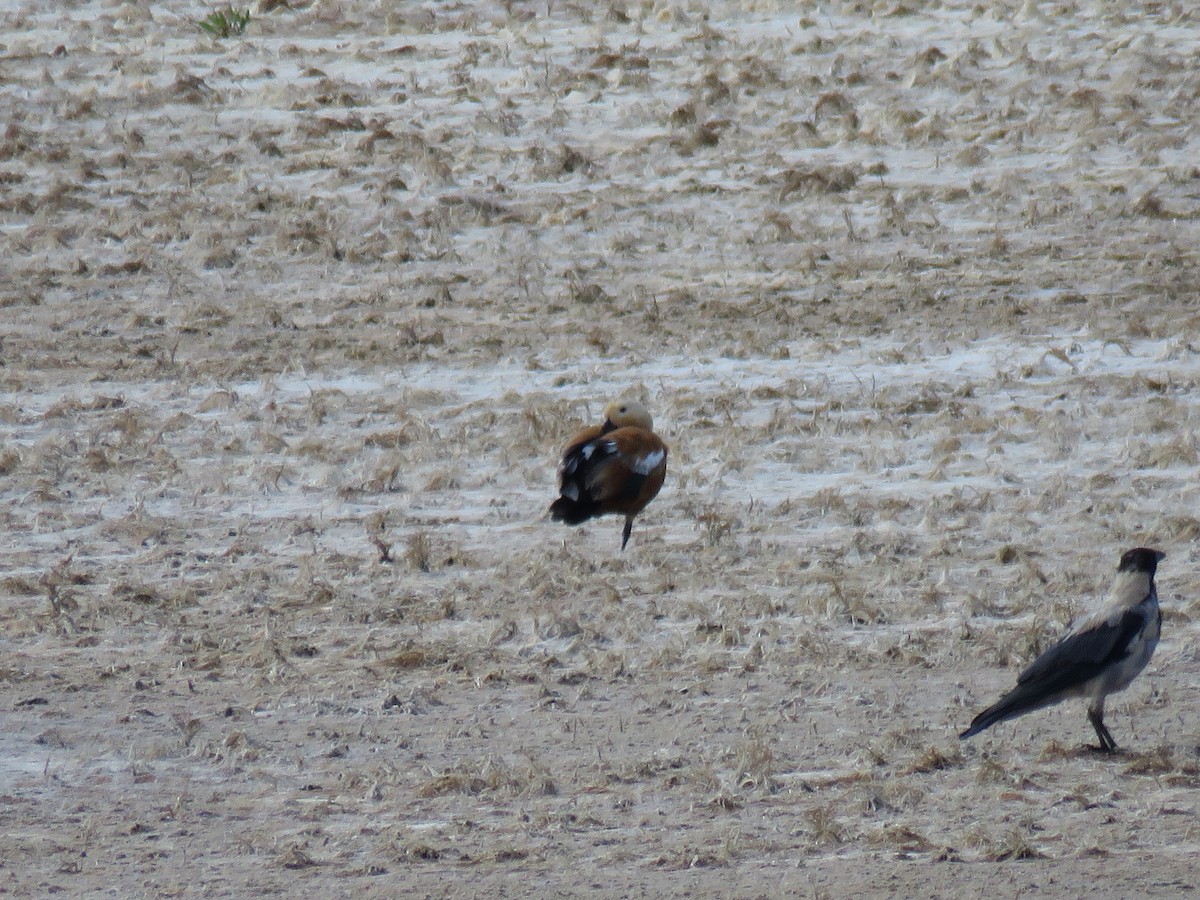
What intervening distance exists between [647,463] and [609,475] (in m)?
0.22

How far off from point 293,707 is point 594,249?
8148 mm

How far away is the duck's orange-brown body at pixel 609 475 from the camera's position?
856cm

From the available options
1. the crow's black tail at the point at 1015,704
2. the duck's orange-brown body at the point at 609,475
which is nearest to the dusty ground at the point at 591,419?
the crow's black tail at the point at 1015,704

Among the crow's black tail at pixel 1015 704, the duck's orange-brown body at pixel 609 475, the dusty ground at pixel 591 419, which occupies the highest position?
the crow's black tail at pixel 1015 704

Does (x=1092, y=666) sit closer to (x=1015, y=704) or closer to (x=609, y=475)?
(x=1015, y=704)

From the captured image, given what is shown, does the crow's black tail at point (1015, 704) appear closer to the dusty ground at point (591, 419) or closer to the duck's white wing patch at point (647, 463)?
the dusty ground at point (591, 419)

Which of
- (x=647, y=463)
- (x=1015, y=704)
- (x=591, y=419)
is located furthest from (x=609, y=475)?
(x=591, y=419)

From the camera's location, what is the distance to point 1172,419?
10.9 metres

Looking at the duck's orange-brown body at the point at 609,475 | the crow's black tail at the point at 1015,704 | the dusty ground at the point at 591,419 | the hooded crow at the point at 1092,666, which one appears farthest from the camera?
the duck's orange-brown body at the point at 609,475

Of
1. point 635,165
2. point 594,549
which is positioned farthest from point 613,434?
point 635,165

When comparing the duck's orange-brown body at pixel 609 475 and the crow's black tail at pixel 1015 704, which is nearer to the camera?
the crow's black tail at pixel 1015 704

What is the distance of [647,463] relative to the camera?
8.71 metres

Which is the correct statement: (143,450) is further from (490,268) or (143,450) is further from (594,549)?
(490,268)

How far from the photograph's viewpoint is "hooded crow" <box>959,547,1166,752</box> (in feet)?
21.7
